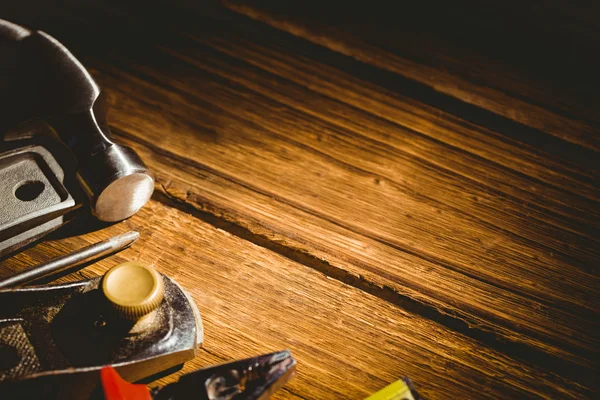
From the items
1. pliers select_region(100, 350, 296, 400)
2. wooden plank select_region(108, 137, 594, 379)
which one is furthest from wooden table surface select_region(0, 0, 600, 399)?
pliers select_region(100, 350, 296, 400)

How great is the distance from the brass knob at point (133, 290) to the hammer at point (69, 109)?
0.22 meters

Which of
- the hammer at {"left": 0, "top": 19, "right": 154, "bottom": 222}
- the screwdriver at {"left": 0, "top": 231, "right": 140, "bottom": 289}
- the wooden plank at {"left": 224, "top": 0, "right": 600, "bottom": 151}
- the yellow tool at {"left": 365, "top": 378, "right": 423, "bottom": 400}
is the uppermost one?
Answer: the wooden plank at {"left": 224, "top": 0, "right": 600, "bottom": 151}

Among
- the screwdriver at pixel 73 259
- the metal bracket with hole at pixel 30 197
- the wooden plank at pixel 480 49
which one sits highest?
the wooden plank at pixel 480 49

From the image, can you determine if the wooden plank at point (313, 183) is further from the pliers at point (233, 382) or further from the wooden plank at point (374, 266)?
the pliers at point (233, 382)

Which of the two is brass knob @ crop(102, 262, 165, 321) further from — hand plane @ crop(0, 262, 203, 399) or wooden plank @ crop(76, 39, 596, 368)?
wooden plank @ crop(76, 39, 596, 368)

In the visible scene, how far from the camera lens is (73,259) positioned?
0.69m

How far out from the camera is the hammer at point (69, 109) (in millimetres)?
761

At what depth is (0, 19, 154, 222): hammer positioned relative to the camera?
2.50 ft

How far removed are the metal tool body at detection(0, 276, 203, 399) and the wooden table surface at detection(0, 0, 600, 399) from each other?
0.10 m

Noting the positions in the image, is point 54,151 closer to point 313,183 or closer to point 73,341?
point 73,341

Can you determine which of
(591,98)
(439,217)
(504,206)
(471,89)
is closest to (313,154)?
(439,217)

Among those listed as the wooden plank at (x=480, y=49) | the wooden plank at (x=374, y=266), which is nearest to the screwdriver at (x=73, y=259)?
the wooden plank at (x=374, y=266)

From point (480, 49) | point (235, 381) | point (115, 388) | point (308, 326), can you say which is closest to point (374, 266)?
point (308, 326)

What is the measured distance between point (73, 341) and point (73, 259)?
0.53ft
